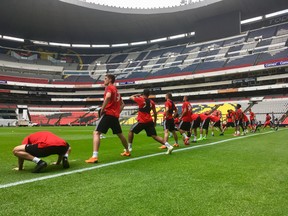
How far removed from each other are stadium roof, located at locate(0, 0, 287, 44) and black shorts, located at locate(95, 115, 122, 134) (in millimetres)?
47462

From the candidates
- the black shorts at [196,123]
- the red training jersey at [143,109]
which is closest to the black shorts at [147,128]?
the red training jersey at [143,109]

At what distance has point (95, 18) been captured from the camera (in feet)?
184

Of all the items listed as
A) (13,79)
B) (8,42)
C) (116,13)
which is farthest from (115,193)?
(8,42)

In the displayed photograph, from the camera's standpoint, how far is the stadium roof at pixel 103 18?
49625 mm

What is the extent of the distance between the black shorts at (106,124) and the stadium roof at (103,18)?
47.5 metres

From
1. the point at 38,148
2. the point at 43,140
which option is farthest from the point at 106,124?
the point at 38,148

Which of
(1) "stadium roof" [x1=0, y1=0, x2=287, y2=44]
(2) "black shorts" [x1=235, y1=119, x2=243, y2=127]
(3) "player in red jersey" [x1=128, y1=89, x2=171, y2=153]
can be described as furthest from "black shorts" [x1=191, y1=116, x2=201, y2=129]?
(1) "stadium roof" [x1=0, y1=0, x2=287, y2=44]

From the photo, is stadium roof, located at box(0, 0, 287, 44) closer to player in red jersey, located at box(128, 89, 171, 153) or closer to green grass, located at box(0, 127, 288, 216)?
player in red jersey, located at box(128, 89, 171, 153)

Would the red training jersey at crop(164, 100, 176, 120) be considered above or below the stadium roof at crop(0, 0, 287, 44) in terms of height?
below

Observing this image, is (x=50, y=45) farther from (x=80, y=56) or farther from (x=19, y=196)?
(x=19, y=196)

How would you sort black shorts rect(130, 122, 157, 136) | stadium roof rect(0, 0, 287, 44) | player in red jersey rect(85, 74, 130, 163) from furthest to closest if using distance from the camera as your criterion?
stadium roof rect(0, 0, 287, 44) < black shorts rect(130, 122, 157, 136) < player in red jersey rect(85, 74, 130, 163)

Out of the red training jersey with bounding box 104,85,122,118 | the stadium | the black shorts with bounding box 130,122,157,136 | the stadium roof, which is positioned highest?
the stadium roof

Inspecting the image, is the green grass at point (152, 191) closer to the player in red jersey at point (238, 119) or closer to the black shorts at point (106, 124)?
the black shorts at point (106, 124)

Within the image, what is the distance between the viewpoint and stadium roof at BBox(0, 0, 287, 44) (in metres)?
49.6
